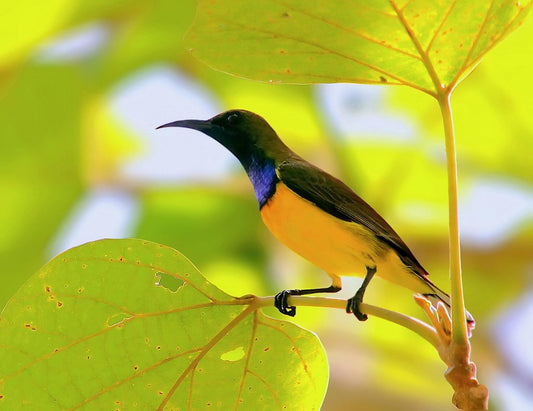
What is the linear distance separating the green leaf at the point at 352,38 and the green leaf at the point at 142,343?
13.6 inches

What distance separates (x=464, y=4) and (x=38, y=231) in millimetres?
2588

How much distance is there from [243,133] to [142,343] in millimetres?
585

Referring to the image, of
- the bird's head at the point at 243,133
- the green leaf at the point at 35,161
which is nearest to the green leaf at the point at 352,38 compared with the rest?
the bird's head at the point at 243,133

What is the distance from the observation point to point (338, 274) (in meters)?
1.46

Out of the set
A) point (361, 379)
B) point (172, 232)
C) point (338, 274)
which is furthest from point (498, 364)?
point (338, 274)

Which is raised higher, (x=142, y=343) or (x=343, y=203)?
(x=343, y=203)

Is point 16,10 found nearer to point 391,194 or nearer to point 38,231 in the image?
point 38,231

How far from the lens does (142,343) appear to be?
1309 mm

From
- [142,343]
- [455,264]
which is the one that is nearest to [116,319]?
[142,343]

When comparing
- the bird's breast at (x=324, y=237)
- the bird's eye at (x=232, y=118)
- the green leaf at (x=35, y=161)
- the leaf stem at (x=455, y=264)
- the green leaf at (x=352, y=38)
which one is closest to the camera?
the leaf stem at (x=455, y=264)

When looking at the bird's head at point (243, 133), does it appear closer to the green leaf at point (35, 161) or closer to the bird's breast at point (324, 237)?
the bird's breast at point (324, 237)

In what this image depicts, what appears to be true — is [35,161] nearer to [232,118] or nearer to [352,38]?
[232,118]

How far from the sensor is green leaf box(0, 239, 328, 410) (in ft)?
4.16

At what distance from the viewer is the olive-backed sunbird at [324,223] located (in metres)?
1.44
